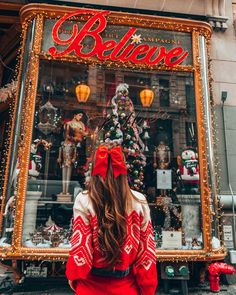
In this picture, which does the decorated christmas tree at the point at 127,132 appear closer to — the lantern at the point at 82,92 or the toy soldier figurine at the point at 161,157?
the toy soldier figurine at the point at 161,157

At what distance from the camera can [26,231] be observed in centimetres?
570

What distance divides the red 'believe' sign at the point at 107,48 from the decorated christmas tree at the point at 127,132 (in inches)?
30.8

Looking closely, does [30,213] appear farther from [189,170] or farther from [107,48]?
[107,48]

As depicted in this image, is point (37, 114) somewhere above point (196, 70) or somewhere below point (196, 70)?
below

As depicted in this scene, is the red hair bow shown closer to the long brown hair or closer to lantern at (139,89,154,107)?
the long brown hair

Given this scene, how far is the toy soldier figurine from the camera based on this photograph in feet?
22.6

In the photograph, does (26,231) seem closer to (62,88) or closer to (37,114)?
(37,114)

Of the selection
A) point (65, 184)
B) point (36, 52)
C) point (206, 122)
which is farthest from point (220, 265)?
point (36, 52)

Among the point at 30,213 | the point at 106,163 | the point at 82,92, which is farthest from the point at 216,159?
the point at 106,163

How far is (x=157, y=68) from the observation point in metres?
6.89

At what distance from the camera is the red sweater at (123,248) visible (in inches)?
88.7

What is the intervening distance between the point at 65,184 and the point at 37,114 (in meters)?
1.63

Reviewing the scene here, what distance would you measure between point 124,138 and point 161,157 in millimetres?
980

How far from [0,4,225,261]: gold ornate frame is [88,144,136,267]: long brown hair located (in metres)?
3.63
